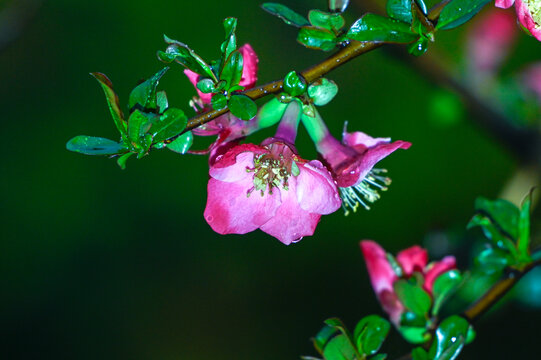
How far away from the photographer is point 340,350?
0.55 meters

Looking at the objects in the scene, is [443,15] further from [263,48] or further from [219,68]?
[263,48]

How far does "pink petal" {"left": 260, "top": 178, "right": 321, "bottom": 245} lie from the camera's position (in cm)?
53

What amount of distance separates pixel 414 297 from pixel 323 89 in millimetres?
294

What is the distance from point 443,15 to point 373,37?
0.22ft

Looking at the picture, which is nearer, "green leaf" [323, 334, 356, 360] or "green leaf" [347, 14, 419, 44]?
"green leaf" [347, 14, 419, 44]

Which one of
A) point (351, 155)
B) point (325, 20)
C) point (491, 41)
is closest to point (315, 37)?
point (325, 20)

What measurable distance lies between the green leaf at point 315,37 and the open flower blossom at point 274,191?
0.27 feet

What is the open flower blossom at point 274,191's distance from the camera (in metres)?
0.50

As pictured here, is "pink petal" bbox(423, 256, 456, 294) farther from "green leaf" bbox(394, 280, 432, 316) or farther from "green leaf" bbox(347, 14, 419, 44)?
"green leaf" bbox(347, 14, 419, 44)

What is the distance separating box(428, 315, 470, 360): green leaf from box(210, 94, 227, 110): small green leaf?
325 millimetres

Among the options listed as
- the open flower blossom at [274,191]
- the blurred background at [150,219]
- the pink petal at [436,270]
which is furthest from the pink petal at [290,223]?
the blurred background at [150,219]

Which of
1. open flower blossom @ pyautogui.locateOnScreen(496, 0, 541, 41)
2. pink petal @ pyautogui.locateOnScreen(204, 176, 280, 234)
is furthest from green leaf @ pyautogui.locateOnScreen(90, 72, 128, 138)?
open flower blossom @ pyautogui.locateOnScreen(496, 0, 541, 41)

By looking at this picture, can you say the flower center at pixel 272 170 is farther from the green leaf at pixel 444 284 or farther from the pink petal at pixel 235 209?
the green leaf at pixel 444 284

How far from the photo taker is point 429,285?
0.68m
